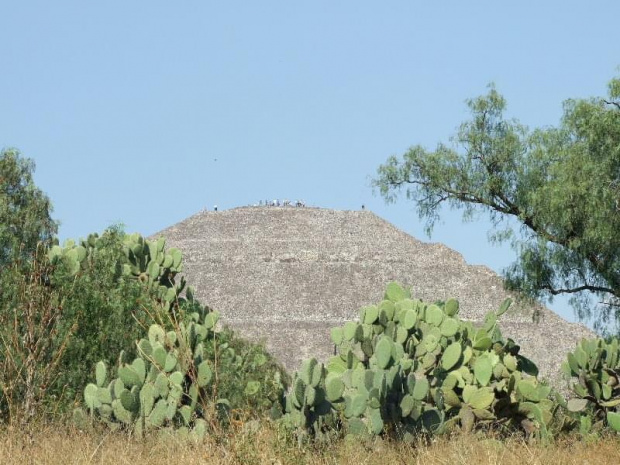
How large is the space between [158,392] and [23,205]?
32.8 metres

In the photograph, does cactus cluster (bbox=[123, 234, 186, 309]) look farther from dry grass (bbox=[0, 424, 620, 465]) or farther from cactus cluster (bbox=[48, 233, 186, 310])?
dry grass (bbox=[0, 424, 620, 465])

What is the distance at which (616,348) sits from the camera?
47.5 feet

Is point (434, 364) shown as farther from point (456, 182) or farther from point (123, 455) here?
point (456, 182)

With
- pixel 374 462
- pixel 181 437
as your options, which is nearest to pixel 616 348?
pixel 374 462

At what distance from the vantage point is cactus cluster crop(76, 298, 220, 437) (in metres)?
11.3

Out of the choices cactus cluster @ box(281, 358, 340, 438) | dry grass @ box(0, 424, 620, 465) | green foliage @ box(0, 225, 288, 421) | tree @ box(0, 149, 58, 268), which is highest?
tree @ box(0, 149, 58, 268)

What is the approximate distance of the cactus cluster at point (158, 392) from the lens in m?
11.3

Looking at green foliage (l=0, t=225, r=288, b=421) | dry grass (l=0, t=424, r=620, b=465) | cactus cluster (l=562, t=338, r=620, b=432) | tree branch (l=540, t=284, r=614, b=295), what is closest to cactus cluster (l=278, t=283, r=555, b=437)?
dry grass (l=0, t=424, r=620, b=465)

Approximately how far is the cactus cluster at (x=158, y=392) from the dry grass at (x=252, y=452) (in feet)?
1.01

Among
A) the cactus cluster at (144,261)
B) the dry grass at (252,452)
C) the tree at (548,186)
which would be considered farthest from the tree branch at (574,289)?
the dry grass at (252,452)

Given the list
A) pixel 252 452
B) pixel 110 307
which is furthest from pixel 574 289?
pixel 252 452

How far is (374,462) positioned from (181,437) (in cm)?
217

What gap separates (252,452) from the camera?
8883 mm

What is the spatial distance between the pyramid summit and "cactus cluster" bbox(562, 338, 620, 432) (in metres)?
37.0
